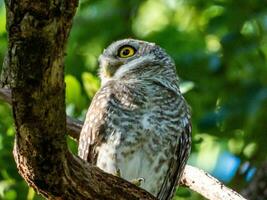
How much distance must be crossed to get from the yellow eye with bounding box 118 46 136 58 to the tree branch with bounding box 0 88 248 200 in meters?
0.76

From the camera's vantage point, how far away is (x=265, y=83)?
19.5 ft

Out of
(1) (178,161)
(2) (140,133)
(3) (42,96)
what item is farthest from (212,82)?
(3) (42,96)

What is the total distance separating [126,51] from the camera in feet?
19.7

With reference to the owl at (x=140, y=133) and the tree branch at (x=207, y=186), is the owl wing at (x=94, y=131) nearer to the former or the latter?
the owl at (x=140, y=133)

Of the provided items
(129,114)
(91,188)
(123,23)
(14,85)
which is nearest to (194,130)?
(129,114)

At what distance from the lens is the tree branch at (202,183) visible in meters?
4.90

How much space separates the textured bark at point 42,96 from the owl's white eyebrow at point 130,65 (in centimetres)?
195

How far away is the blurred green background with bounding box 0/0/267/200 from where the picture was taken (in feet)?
19.1

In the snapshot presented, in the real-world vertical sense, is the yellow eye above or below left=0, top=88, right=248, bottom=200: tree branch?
above

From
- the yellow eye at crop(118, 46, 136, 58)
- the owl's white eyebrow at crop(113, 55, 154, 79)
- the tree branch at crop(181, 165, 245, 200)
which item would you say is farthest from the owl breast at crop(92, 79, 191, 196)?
the yellow eye at crop(118, 46, 136, 58)

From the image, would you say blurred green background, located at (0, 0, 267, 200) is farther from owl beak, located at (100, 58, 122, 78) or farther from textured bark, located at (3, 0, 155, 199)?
textured bark, located at (3, 0, 155, 199)

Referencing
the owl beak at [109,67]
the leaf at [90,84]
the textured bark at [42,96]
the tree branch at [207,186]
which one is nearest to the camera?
the textured bark at [42,96]

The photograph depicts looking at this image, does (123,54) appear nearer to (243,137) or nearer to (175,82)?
(175,82)

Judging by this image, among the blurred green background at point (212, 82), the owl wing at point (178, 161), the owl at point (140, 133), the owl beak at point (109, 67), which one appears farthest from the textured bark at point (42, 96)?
the owl beak at point (109, 67)
